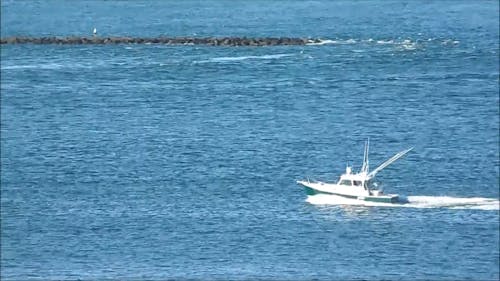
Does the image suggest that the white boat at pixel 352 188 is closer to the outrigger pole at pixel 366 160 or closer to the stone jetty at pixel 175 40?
the outrigger pole at pixel 366 160

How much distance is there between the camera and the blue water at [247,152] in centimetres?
3400

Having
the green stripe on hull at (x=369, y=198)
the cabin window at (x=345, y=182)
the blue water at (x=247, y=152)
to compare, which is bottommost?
the blue water at (x=247, y=152)

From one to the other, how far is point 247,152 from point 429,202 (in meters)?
9.69

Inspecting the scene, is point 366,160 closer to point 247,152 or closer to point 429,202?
point 247,152

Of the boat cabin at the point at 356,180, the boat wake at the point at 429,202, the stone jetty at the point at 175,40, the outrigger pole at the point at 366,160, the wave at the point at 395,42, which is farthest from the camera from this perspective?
the stone jetty at the point at 175,40

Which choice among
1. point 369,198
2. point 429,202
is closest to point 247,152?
point 369,198

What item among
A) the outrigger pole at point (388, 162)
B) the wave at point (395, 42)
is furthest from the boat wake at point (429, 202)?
the wave at point (395, 42)

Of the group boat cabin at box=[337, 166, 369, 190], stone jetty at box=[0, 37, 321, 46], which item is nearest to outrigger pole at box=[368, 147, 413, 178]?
boat cabin at box=[337, 166, 369, 190]

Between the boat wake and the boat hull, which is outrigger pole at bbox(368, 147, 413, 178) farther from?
the boat wake

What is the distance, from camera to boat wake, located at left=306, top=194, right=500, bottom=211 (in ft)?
124

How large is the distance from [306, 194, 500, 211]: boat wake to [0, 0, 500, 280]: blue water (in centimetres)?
8

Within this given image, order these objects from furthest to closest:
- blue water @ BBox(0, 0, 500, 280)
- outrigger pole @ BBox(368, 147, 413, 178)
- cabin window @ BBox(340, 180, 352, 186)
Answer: outrigger pole @ BBox(368, 147, 413, 178) → cabin window @ BBox(340, 180, 352, 186) → blue water @ BBox(0, 0, 500, 280)

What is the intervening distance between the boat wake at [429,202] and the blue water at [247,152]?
81 millimetres

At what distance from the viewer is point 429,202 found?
38.6 meters
